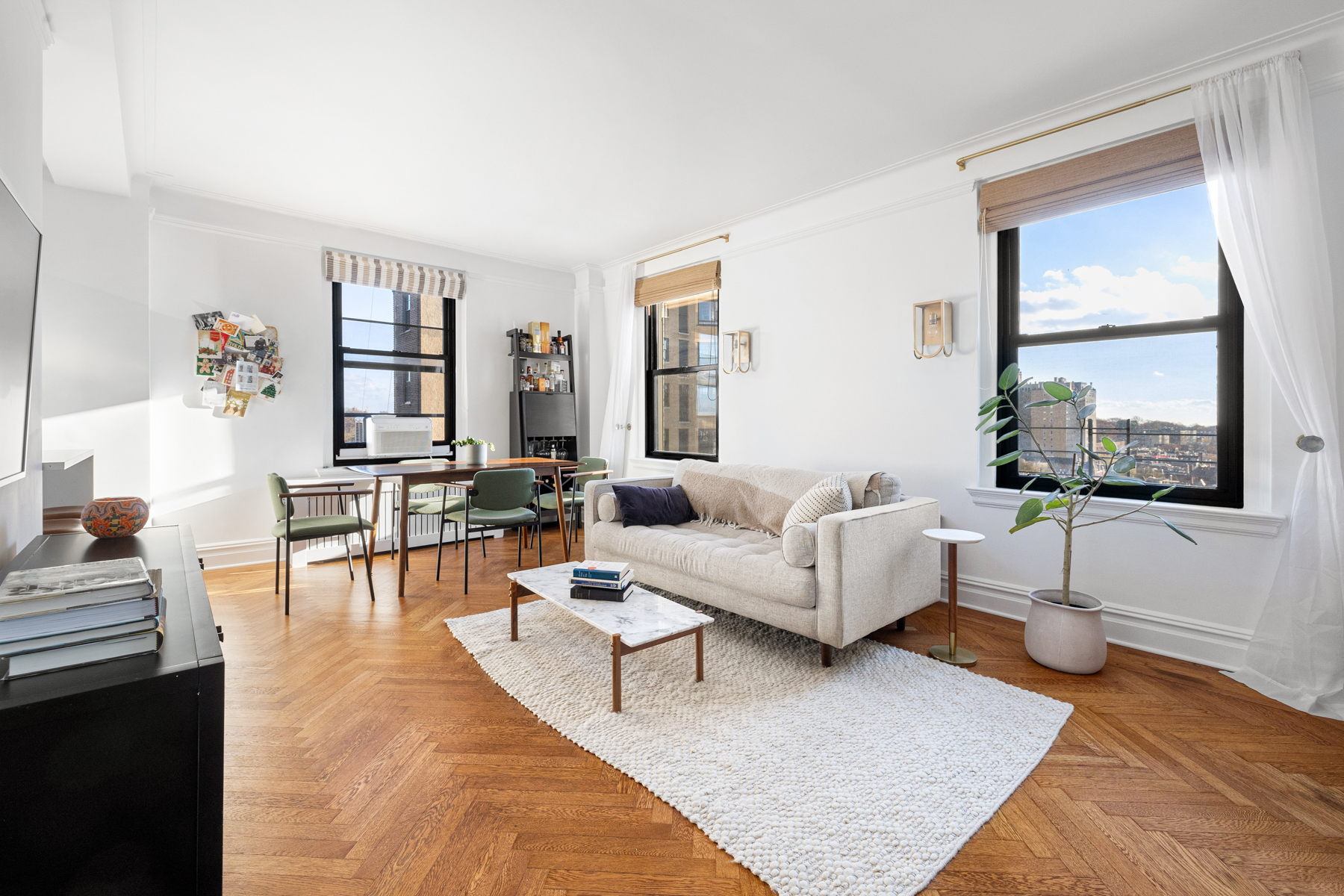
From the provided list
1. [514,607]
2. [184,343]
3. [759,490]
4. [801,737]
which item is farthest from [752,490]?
[184,343]

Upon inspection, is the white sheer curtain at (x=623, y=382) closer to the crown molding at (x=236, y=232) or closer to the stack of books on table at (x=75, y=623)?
the crown molding at (x=236, y=232)

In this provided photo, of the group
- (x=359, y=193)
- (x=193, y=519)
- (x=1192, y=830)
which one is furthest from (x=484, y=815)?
(x=359, y=193)

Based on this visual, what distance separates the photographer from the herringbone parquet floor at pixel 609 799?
150 centimetres

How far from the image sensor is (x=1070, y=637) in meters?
2.66

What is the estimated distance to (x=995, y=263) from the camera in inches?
135

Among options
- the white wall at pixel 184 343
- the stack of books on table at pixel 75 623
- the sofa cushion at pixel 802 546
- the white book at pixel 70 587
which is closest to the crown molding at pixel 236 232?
the white wall at pixel 184 343

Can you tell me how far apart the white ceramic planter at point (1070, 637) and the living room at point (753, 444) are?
0.06 feet

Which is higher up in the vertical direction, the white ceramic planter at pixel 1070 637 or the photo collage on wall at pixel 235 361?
the photo collage on wall at pixel 235 361

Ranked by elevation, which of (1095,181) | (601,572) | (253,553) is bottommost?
(253,553)

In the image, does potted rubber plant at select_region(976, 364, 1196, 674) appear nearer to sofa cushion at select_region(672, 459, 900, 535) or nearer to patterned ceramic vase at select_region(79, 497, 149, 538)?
sofa cushion at select_region(672, 459, 900, 535)

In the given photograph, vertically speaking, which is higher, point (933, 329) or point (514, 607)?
point (933, 329)

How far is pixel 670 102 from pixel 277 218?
3336 mm

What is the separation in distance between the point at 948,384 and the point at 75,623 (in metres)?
3.74

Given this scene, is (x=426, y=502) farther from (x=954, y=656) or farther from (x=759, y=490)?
(x=954, y=656)
